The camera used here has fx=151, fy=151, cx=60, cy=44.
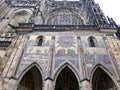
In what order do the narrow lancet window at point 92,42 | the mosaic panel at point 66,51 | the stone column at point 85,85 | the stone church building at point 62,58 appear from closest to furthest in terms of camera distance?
1. the stone column at point 85,85
2. the stone church building at point 62,58
3. the mosaic panel at point 66,51
4. the narrow lancet window at point 92,42

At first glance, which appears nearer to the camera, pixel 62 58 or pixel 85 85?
pixel 85 85

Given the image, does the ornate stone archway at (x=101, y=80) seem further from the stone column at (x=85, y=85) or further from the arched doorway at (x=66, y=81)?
the arched doorway at (x=66, y=81)

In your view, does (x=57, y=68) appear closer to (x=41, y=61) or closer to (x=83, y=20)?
(x=41, y=61)

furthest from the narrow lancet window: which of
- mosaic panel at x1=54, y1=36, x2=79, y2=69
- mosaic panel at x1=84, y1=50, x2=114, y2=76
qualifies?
mosaic panel at x1=54, y1=36, x2=79, y2=69

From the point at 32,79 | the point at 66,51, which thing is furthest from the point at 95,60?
the point at 32,79

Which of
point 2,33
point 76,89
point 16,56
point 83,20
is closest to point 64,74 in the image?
point 76,89

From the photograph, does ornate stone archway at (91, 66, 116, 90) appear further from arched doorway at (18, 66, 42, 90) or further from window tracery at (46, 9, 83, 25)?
window tracery at (46, 9, 83, 25)

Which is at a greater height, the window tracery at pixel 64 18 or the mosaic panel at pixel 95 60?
the window tracery at pixel 64 18

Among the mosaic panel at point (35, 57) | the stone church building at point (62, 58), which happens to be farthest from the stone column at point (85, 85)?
the mosaic panel at point (35, 57)

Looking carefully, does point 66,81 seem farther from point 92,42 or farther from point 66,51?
point 92,42

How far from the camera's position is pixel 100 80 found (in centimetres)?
1105

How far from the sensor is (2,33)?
664 inches

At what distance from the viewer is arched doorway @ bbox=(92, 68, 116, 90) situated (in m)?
10.3

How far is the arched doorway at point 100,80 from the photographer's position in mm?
10347
